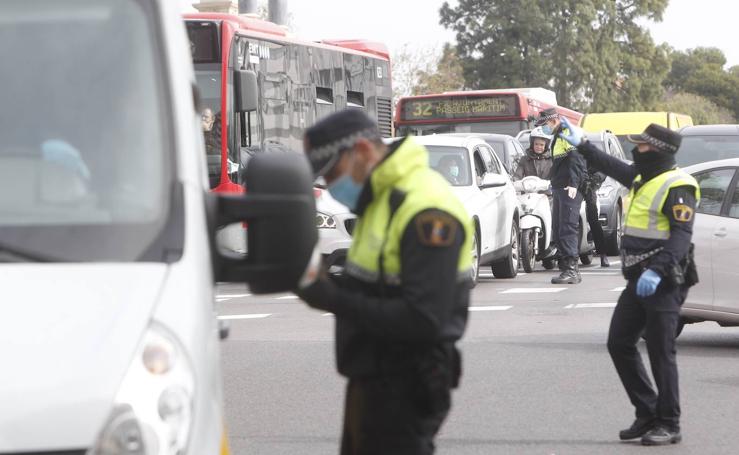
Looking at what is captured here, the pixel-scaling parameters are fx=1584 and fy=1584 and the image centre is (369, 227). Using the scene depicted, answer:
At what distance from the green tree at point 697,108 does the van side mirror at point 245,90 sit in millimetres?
103234

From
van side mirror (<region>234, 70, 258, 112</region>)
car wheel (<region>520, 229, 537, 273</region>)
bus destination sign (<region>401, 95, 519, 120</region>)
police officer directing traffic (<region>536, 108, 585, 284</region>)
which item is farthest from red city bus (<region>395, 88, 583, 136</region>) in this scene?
van side mirror (<region>234, 70, 258, 112</region>)

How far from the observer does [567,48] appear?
80.0 m

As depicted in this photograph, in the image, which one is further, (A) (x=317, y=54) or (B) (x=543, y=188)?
(A) (x=317, y=54)

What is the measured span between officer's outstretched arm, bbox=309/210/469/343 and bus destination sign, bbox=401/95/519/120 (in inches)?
941

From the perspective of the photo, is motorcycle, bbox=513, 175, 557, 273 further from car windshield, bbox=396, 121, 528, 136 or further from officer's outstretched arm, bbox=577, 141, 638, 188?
officer's outstretched arm, bbox=577, 141, 638, 188

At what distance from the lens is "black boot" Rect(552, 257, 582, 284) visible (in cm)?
1889

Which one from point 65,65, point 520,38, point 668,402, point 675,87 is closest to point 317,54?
point 668,402

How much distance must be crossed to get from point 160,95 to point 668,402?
463cm

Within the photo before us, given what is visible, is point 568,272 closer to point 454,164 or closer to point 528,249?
point 454,164

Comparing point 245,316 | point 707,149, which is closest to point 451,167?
point 245,316

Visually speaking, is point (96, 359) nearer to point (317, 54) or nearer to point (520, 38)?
point (317, 54)

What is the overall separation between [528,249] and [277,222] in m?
17.1

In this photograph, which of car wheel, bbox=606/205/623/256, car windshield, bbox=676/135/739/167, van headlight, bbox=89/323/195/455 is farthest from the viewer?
car wheel, bbox=606/205/623/256

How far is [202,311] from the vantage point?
4172 mm
